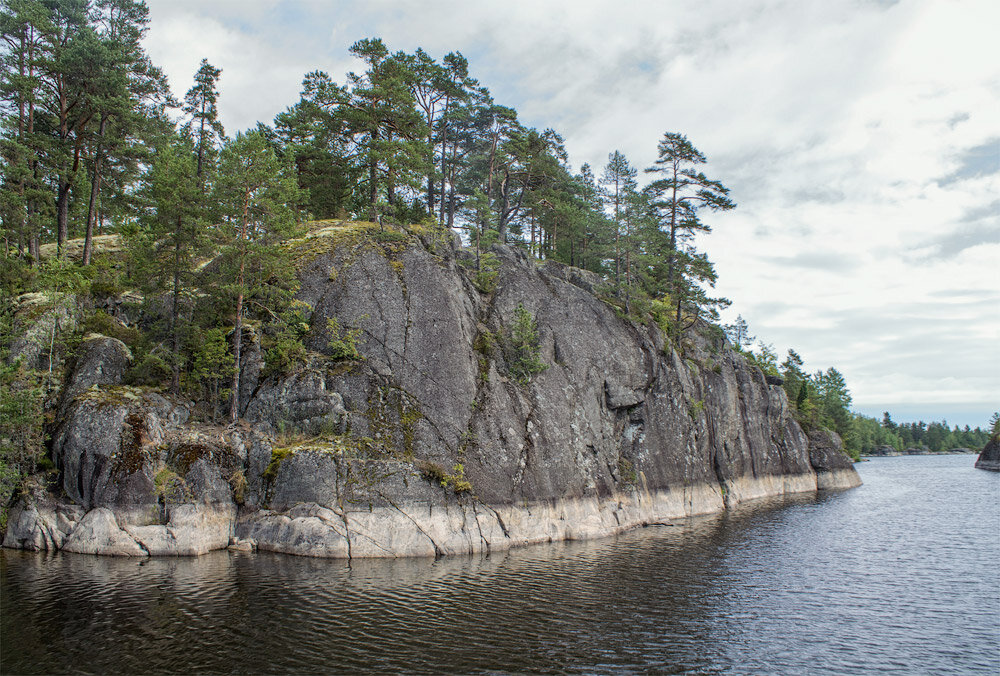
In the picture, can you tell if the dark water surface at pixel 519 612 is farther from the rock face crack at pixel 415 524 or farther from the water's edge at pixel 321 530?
the rock face crack at pixel 415 524

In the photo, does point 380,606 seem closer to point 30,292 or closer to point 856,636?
point 856,636

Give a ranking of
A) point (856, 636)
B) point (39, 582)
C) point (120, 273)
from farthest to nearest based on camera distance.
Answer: point (120, 273) → point (39, 582) → point (856, 636)

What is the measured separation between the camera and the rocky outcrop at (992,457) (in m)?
107

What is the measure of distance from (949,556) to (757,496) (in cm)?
2553

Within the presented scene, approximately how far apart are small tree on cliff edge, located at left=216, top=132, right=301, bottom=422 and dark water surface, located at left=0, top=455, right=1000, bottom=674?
477 inches

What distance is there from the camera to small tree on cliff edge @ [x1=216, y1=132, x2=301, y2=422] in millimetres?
31125

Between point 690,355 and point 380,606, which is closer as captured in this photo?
point 380,606

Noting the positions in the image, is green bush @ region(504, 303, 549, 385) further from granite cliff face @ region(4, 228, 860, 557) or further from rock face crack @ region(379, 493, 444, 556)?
rock face crack @ region(379, 493, 444, 556)

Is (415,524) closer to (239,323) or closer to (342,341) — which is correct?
(342,341)

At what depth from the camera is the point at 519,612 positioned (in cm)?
1981

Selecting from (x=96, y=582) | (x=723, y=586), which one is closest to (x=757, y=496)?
(x=723, y=586)

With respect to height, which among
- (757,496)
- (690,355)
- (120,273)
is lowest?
(757,496)

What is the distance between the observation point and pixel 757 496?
55.8 metres

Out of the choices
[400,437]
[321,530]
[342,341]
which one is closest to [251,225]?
[342,341]
